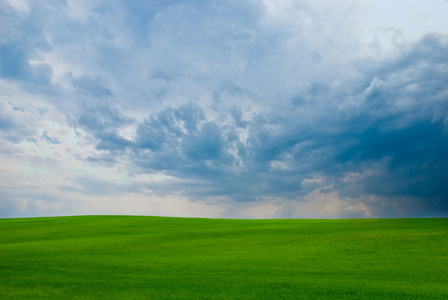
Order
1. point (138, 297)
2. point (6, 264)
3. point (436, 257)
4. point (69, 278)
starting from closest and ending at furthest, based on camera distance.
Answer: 1. point (138, 297)
2. point (69, 278)
3. point (6, 264)
4. point (436, 257)

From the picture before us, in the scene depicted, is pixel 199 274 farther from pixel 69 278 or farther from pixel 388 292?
pixel 388 292

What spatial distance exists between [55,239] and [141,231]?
5.77 meters

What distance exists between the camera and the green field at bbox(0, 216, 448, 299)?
10.4 meters

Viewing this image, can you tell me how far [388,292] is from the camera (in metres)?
10.3

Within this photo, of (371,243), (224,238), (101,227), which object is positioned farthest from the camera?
(101,227)

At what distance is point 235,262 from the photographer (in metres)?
14.1

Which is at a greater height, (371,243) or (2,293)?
(371,243)

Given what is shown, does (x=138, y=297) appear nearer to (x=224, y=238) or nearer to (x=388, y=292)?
(x=388, y=292)

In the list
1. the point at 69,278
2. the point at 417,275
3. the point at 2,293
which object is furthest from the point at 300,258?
the point at 2,293

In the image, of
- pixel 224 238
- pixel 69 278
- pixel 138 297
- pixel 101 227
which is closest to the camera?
pixel 138 297

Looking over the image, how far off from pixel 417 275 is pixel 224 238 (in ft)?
36.9

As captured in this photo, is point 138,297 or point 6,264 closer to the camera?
point 138,297

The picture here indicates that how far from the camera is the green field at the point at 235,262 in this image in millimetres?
10398

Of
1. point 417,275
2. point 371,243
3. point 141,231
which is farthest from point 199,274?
point 141,231
